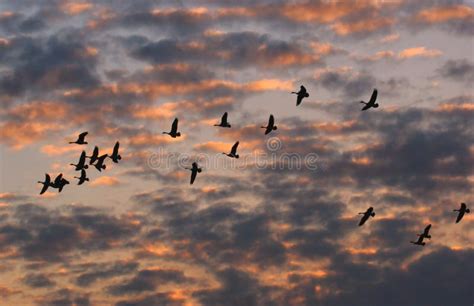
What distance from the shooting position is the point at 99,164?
138875 millimetres

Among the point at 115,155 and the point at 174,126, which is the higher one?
the point at 174,126

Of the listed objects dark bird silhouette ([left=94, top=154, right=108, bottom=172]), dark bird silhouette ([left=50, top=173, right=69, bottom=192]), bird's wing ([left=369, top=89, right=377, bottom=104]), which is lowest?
dark bird silhouette ([left=50, top=173, right=69, bottom=192])

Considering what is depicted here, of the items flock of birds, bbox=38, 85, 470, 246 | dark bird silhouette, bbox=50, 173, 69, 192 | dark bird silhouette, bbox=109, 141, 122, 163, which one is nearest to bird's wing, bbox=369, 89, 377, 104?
flock of birds, bbox=38, 85, 470, 246

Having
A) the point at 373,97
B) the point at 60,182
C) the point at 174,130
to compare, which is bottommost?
the point at 60,182

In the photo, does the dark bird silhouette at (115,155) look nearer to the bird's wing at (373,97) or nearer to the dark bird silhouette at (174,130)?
the dark bird silhouette at (174,130)

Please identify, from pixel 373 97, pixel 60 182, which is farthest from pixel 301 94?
pixel 60 182

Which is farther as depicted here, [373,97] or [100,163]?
[100,163]

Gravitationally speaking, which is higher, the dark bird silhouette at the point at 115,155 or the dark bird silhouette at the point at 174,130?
the dark bird silhouette at the point at 174,130

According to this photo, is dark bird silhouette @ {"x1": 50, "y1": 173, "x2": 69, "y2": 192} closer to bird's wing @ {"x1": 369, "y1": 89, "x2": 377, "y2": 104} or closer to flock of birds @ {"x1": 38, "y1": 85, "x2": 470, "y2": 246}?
flock of birds @ {"x1": 38, "y1": 85, "x2": 470, "y2": 246}

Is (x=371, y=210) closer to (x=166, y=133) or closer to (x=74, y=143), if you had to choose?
(x=166, y=133)

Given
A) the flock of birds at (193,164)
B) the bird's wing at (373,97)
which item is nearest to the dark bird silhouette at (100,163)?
the flock of birds at (193,164)

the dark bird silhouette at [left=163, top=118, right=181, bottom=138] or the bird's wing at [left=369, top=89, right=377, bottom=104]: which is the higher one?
the bird's wing at [left=369, top=89, right=377, bottom=104]

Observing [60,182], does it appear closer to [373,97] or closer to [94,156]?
[94,156]

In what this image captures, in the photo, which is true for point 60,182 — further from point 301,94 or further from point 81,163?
point 301,94
